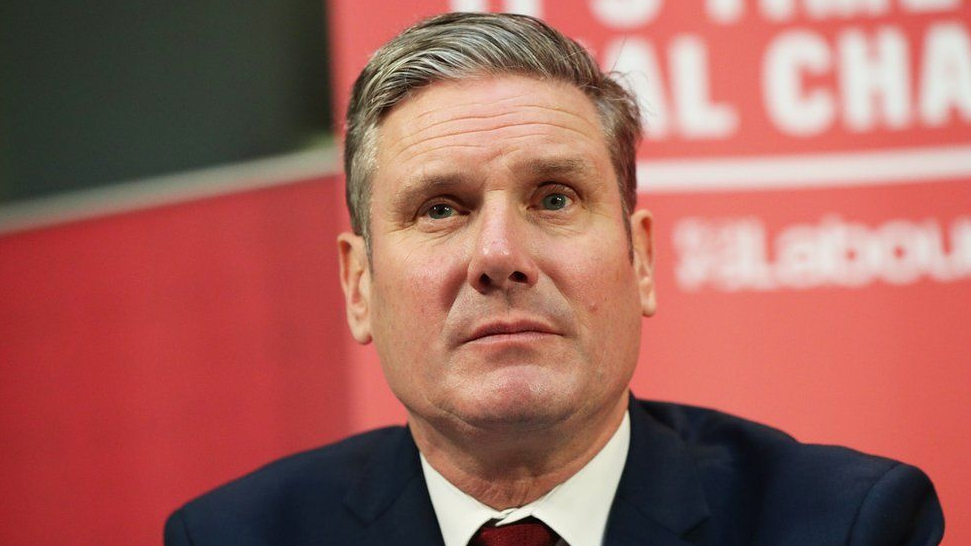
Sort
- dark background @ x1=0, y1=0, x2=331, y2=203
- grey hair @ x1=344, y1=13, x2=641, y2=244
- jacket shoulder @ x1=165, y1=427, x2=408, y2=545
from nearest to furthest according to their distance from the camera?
1. grey hair @ x1=344, y1=13, x2=641, y2=244
2. jacket shoulder @ x1=165, y1=427, x2=408, y2=545
3. dark background @ x1=0, y1=0, x2=331, y2=203

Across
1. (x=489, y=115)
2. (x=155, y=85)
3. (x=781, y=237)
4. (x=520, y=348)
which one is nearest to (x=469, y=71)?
(x=489, y=115)

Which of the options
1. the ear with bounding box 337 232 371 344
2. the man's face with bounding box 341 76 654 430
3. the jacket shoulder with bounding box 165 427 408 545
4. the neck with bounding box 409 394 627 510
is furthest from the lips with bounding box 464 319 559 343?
the jacket shoulder with bounding box 165 427 408 545

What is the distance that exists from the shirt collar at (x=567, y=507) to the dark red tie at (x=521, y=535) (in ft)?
0.04

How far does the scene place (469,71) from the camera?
183 centimetres

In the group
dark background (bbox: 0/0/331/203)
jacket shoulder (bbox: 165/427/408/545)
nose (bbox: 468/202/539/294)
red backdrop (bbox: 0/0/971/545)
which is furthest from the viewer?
dark background (bbox: 0/0/331/203)

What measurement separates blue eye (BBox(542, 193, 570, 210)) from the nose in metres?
0.09

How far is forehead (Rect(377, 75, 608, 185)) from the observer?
5.71 feet

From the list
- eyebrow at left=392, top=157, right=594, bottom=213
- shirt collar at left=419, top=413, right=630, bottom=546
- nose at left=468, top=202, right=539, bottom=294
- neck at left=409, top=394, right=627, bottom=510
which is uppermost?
eyebrow at left=392, top=157, right=594, bottom=213

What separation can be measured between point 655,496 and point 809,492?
0.25 meters

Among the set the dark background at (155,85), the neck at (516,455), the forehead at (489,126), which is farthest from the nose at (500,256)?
the dark background at (155,85)

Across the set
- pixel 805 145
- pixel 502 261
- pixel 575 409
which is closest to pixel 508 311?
pixel 502 261

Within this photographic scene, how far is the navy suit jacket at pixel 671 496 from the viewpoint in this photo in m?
1.70

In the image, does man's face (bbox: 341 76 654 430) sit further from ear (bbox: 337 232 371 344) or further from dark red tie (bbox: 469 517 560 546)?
dark red tie (bbox: 469 517 560 546)

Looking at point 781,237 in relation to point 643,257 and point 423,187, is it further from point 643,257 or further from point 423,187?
point 423,187
